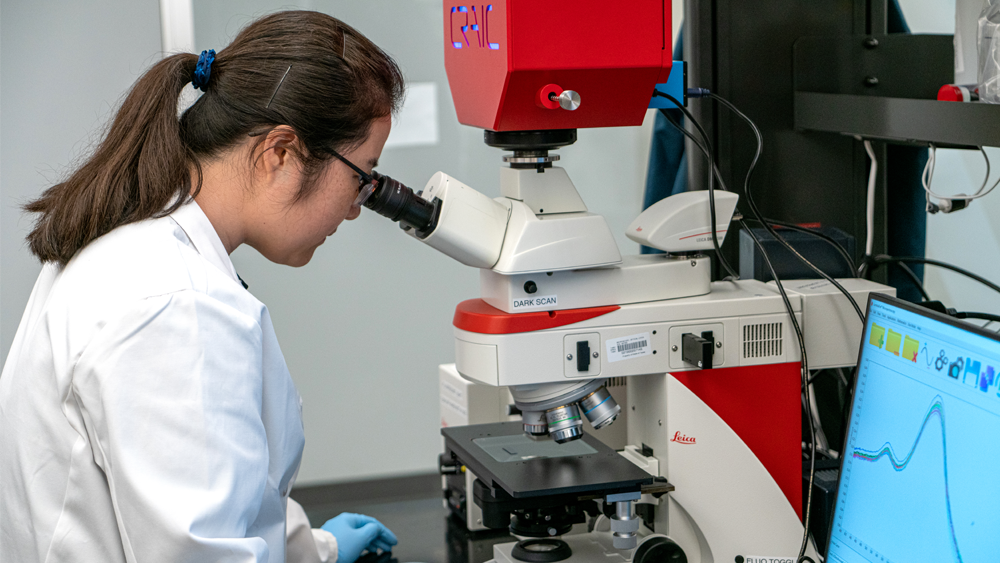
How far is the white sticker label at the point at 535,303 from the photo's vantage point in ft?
3.59

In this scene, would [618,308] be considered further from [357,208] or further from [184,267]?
[184,267]

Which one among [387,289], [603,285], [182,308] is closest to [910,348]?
[603,285]

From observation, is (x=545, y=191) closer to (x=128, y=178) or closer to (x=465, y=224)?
(x=465, y=224)

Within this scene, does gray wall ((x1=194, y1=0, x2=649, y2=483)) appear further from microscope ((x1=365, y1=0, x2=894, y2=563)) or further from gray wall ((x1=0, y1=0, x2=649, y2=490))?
microscope ((x1=365, y1=0, x2=894, y2=563))

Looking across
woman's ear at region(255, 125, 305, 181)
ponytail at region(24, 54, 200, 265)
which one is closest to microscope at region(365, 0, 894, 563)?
woman's ear at region(255, 125, 305, 181)

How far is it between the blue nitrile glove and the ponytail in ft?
2.23

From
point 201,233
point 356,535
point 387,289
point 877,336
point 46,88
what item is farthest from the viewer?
point 387,289

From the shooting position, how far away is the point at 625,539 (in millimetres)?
1113

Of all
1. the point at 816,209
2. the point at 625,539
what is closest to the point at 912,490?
the point at 625,539

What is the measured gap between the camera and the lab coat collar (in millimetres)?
854

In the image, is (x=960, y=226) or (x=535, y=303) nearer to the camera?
(x=535, y=303)

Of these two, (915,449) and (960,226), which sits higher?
(960,226)

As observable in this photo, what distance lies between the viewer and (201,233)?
2.83ft

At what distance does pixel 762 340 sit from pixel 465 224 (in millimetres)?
440
